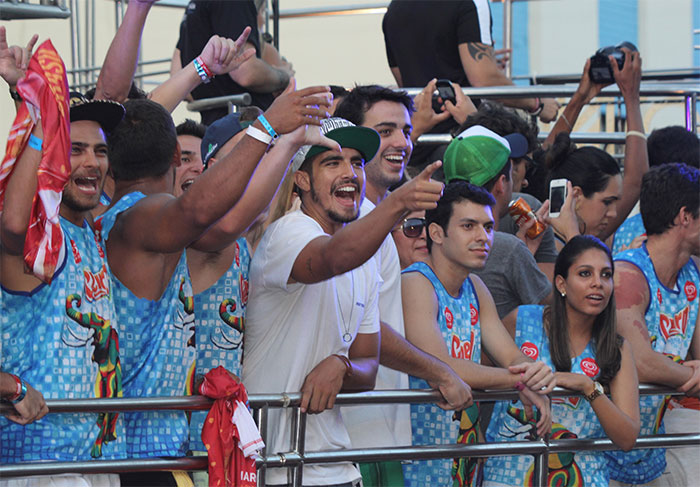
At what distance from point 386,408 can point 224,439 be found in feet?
3.08

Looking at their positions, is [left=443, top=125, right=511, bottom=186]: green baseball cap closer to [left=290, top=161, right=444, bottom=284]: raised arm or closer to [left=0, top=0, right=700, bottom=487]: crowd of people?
[left=0, top=0, right=700, bottom=487]: crowd of people

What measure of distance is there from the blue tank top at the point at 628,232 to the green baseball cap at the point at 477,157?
103 centimetres

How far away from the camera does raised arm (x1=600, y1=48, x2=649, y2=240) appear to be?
5633 millimetres

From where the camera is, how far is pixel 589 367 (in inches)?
170

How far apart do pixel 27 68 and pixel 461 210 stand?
6.32 ft

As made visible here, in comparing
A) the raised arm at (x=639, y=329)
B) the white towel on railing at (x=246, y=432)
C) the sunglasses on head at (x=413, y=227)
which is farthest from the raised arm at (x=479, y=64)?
the white towel on railing at (x=246, y=432)

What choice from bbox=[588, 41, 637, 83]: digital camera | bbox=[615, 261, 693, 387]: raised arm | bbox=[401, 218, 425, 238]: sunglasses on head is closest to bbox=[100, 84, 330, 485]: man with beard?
bbox=[401, 218, 425, 238]: sunglasses on head

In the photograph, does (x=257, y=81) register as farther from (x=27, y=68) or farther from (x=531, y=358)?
(x=27, y=68)

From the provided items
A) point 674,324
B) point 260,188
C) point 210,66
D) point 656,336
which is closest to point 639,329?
point 656,336

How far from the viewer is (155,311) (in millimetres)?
3293

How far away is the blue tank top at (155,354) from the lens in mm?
3270

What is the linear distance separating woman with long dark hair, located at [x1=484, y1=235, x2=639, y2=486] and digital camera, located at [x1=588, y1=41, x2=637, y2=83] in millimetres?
1710

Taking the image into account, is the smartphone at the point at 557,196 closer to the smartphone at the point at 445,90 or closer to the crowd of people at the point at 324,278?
the crowd of people at the point at 324,278

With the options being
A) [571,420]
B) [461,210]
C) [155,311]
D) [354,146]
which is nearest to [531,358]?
[571,420]
